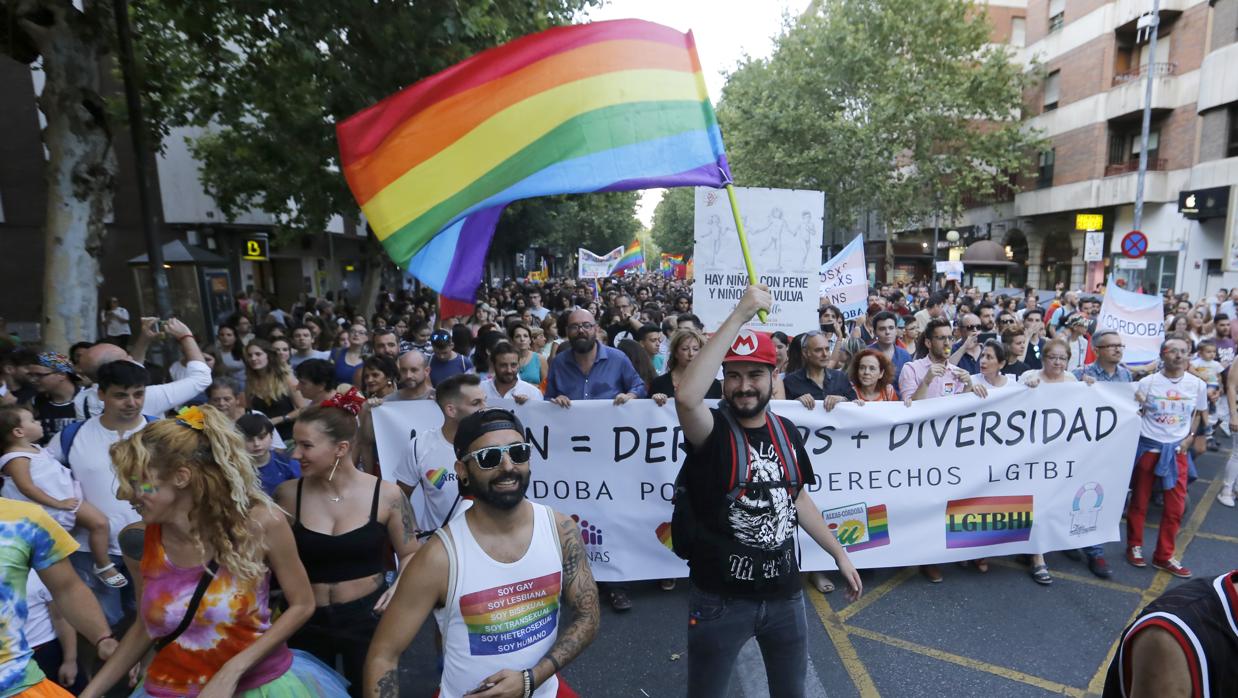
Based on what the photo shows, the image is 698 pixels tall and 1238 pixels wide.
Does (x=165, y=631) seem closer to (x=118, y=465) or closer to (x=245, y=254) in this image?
(x=118, y=465)

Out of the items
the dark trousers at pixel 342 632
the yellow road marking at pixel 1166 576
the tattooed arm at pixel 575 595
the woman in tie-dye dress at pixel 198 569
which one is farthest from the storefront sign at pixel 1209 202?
the woman in tie-dye dress at pixel 198 569

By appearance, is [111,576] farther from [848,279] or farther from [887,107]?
[887,107]

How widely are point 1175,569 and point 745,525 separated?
13.8 ft

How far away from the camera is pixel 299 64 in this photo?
803 cm

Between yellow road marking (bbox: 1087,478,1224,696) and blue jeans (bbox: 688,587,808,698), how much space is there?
64.7 inches

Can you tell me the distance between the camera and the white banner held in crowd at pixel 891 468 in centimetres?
439

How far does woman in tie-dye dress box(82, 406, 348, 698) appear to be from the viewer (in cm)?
206

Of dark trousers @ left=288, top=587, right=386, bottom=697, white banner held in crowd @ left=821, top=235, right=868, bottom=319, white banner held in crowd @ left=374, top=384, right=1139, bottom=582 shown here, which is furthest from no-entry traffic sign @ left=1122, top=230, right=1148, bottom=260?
dark trousers @ left=288, top=587, right=386, bottom=697

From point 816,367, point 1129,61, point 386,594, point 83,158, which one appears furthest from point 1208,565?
point 1129,61

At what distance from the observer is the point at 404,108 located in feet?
10.6

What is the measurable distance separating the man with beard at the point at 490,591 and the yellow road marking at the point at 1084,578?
410cm

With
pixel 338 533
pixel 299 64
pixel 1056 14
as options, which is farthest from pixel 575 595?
pixel 1056 14

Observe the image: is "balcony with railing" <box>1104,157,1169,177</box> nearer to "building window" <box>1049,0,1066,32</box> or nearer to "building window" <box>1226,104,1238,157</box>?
"building window" <box>1226,104,1238,157</box>

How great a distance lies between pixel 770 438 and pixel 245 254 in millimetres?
17007
